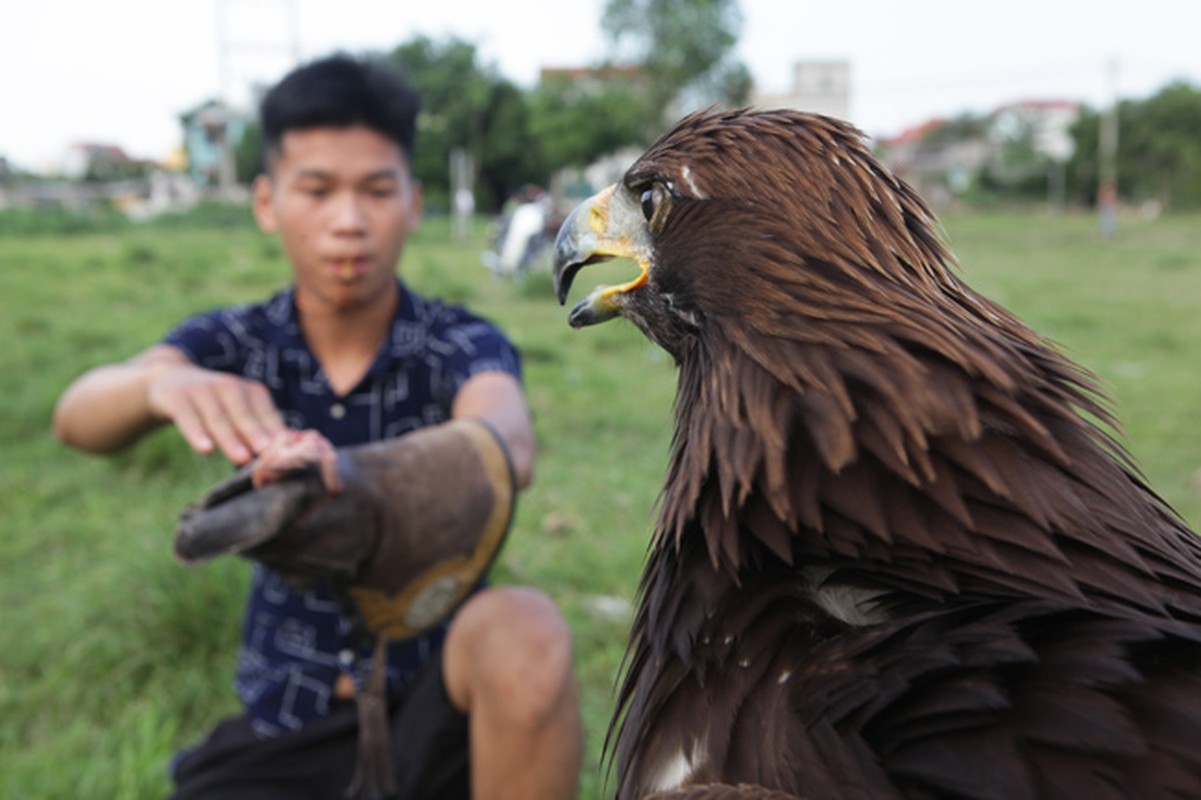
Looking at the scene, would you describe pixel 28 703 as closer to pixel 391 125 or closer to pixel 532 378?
pixel 391 125

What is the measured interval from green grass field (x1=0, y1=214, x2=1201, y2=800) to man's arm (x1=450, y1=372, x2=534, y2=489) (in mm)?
730

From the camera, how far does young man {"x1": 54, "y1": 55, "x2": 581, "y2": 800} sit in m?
2.17

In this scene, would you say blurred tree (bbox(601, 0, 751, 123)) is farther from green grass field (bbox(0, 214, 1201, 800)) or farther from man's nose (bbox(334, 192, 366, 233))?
man's nose (bbox(334, 192, 366, 233))

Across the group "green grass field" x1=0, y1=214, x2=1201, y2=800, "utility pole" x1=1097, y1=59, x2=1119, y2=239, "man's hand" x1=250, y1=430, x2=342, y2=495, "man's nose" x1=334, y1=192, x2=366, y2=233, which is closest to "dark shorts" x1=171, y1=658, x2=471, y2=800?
"green grass field" x1=0, y1=214, x2=1201, y2=800

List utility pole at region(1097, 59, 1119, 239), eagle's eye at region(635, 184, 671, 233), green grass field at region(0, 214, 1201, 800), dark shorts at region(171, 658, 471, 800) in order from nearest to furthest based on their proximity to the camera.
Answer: eagle's eye at region(635, 184, 671, 233) < dark shorts at region(171, 658, 471, 800) < green grass field at region(0, 214, 1201, 800) < utility pole at region(1097, 59, 1119, 239)

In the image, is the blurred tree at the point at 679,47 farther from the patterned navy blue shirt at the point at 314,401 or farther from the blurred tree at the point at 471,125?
the patterned navy blue shirt at the point at 314,401

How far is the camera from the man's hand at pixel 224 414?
6.32 ft

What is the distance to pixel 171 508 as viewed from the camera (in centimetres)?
432

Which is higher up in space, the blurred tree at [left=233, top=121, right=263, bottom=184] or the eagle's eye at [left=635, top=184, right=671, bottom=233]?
the blurred tree at [left=233, top=121, right=263, bottom=184]

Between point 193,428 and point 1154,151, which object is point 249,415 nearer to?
point 193,428

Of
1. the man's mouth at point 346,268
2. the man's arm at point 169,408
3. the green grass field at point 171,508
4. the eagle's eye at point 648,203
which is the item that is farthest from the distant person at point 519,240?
the eagle's eye at point 648,203

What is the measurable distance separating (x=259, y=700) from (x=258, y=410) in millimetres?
824

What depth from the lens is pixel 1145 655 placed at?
1.13m

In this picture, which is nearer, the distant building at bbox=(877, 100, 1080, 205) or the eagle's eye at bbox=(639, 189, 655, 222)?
the eagle's eye at bbox=(639, 189, 655, 222)
